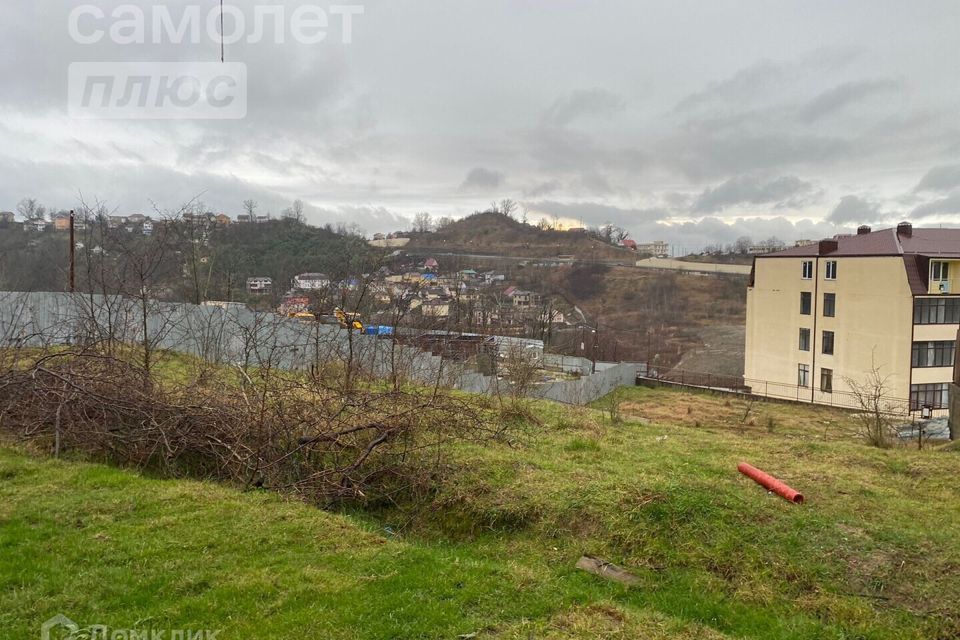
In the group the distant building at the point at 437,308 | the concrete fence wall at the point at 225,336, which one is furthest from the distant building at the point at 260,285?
the distant building at the point at 437,308

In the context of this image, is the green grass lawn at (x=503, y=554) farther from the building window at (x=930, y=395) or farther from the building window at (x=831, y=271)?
the building window at (x=831, y=271)

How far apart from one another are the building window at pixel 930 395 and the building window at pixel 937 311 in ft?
8.75

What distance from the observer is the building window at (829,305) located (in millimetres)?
26703

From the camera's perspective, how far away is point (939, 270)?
2391cm

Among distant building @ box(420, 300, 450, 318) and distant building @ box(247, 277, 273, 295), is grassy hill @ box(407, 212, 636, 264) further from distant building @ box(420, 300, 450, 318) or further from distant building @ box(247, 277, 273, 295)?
distant building @ box(247, 277, 273, 295)

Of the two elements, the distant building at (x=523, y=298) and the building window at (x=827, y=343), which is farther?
the distant building at (x=523, y=298)

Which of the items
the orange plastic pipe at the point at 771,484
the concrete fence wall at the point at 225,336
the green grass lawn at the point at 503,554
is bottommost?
the green grass lawn at the point at 503,554

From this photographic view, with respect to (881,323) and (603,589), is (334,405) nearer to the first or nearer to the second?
(603,589)

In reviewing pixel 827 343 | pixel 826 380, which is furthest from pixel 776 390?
pixel 827 343

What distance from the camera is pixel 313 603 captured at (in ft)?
11.4

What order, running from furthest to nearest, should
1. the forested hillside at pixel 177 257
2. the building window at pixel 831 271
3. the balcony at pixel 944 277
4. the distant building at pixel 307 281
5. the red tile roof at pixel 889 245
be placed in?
the building window at pixel 831 271 < the red tile roof at pixel 889 245 < the balcony at pixel 944 277 < the distant building at pixel 307 281 < the forested hillside at pixel 177 257

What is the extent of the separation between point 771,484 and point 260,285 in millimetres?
20893

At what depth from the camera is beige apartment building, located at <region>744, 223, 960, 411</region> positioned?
23906 millimetres

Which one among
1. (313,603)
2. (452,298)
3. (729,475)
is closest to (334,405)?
(313,603)
